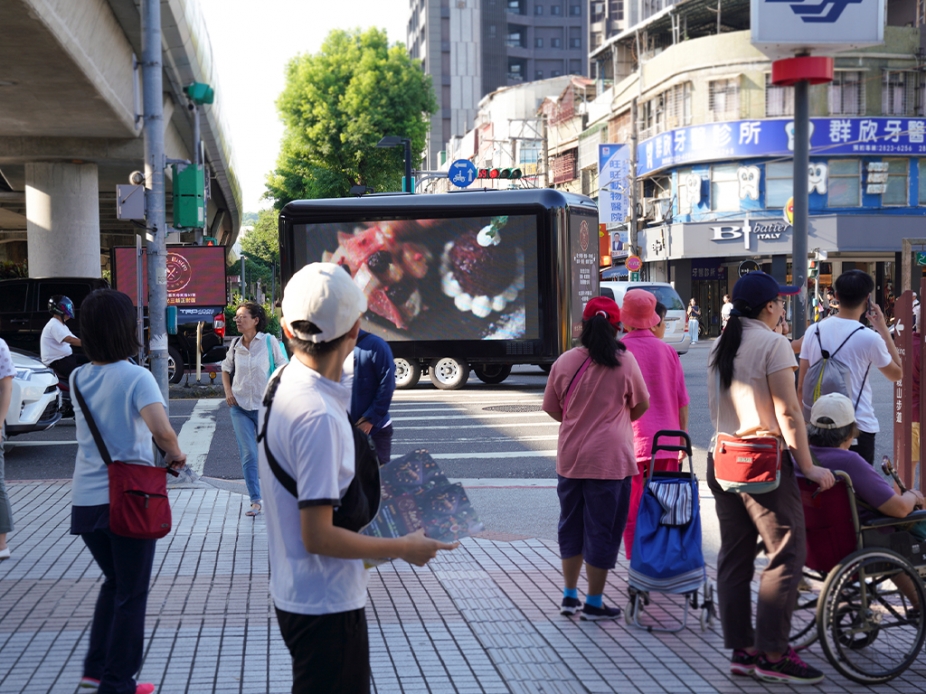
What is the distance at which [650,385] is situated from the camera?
20.5 ft

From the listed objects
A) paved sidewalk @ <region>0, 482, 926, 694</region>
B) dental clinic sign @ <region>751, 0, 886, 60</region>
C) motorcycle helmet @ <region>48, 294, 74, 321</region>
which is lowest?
paved sidewalk @ <region>0, 482, 926, 694</region>

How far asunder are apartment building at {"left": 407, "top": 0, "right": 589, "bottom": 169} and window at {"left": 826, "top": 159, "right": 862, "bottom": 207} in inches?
2352

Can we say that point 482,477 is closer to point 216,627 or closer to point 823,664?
point 216,627

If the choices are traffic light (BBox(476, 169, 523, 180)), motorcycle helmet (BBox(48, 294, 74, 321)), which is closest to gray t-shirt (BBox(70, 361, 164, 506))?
motorcycle helmet (BBox(48, 294, 74, 321))

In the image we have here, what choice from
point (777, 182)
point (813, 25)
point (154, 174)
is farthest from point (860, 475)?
point (777, 182)

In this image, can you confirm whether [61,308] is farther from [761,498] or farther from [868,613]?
[868,613]

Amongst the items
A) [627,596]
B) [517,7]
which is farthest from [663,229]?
[517,7]

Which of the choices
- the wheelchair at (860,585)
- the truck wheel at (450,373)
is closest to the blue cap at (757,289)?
the wheelchair at (860,585)

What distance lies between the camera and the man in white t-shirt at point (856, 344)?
610 cm

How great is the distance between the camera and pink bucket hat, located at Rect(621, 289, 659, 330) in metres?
6.19

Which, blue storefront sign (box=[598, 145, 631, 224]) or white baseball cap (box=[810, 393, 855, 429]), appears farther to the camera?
blue storefront sign (box=[598, 145, 631, 224])

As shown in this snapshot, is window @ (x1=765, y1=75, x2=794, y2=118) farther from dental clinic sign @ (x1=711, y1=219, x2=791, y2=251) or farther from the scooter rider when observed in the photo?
the scooter rider

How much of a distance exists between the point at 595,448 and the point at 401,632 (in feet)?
4.65

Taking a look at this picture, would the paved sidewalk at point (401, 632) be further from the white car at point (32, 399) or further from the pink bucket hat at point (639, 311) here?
the white car at point (32, 399)
